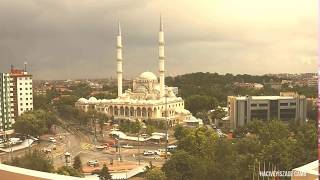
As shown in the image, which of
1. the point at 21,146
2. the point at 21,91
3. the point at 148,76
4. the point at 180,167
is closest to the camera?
the point at 180,167

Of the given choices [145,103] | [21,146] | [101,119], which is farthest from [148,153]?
[145,103]

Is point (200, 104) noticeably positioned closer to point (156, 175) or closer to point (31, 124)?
point (31, 124)

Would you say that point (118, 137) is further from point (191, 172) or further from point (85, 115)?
point (191, 172)

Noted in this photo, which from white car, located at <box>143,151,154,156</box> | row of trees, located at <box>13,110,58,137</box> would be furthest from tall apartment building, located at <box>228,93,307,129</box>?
row of trees, located at <box>13,110,58,137</box>

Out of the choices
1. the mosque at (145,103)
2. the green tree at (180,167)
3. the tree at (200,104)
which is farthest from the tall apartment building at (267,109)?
the green tree at (180,167)

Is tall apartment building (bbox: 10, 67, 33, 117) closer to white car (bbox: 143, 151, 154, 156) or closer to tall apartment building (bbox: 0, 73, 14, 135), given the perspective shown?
tall apartment building (bbox: 0, 73, 14, 135)
